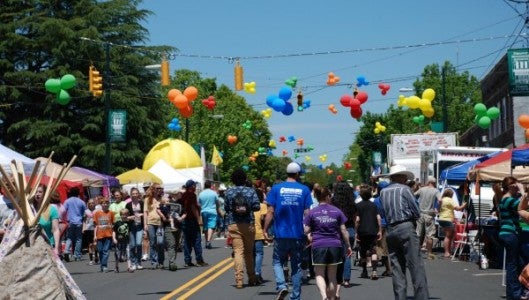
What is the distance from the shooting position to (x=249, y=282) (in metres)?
17.9

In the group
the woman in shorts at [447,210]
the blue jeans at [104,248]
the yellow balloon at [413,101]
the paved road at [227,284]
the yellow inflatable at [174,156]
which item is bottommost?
the paved road at [227,284]

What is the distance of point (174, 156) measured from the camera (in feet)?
158

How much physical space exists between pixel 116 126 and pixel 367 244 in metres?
26.4

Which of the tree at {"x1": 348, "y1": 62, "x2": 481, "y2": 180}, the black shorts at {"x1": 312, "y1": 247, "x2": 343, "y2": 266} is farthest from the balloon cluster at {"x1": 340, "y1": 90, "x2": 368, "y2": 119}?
the tree at {"x1": 348, "y1": 62, "x2": 481, "y2": 180}

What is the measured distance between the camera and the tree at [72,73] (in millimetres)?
58344

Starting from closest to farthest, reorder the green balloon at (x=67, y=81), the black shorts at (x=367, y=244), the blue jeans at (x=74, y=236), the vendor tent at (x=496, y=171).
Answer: the black shorts at (x=367, y=244) → the vendor tent at (x=496, y=171) → the blue jeans at (x=74, y=236) → the green balloon at (x=67, y=81)

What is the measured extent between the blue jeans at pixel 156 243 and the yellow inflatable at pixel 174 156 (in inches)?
954

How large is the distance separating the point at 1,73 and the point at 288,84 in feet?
92.9

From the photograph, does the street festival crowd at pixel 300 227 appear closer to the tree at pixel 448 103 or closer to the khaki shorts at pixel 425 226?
the khaki shorts at pixel 425 226

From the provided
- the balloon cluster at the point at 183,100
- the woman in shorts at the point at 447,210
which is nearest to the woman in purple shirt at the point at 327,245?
the woman in shorts at the point at 447,210

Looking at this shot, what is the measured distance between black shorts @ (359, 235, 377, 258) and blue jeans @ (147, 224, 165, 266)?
495 cm

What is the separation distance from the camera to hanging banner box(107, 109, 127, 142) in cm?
4391

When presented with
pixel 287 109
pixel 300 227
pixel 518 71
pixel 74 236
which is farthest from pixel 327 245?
pixel 518 71

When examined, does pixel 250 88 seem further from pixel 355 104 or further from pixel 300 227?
pixel 300 227
